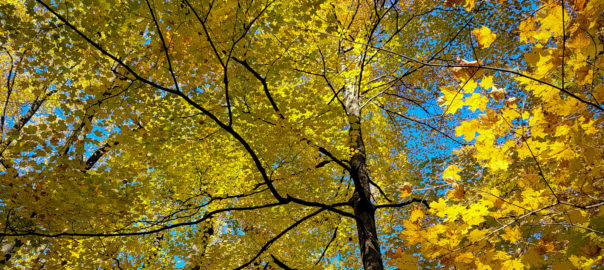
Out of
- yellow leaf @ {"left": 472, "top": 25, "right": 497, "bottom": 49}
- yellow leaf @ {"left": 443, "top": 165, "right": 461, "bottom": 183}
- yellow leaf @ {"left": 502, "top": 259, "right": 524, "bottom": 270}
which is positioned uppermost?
yellow leaf @ {"left": 472, "top": 25, "right": 497, "bottom": 49}

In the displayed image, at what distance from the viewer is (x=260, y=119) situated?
437 centimetres

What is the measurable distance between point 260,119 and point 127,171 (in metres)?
2.83


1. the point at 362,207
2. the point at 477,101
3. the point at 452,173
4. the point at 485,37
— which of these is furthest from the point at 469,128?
the point at 362,207

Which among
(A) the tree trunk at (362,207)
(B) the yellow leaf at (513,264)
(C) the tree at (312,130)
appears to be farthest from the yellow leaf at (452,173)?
(A) the tree trunk at (362,207)

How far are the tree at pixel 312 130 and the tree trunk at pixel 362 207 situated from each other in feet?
0.10

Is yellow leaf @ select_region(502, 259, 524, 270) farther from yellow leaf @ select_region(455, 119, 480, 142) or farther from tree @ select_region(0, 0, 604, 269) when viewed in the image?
yellow leaf @ select_region(455, 119, 480, 142)

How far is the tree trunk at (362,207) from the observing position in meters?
3.64

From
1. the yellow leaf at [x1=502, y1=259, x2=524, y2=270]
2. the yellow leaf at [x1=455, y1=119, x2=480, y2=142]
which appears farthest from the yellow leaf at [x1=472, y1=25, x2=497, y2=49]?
the yellow leaf at [x1=502, y1=259, x2=524, y2=270]

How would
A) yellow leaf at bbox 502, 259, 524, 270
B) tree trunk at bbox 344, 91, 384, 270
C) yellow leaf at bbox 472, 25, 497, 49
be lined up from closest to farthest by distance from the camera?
yellow leaf at bbox 472, 25, 497, 49
yellow leaf at bbox 502, 259, 524, 270
tree trunk at bbox 344, 91, 384, 270

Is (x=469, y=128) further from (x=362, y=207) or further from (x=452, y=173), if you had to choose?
(x=362, y=207)

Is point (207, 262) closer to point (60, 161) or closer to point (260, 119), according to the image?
point (60, 161)

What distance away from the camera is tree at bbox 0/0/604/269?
194 cm

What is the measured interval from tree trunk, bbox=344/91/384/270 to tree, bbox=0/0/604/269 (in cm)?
3

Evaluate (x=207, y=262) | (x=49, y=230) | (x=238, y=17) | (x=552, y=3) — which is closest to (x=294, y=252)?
(x=207, y=262)
